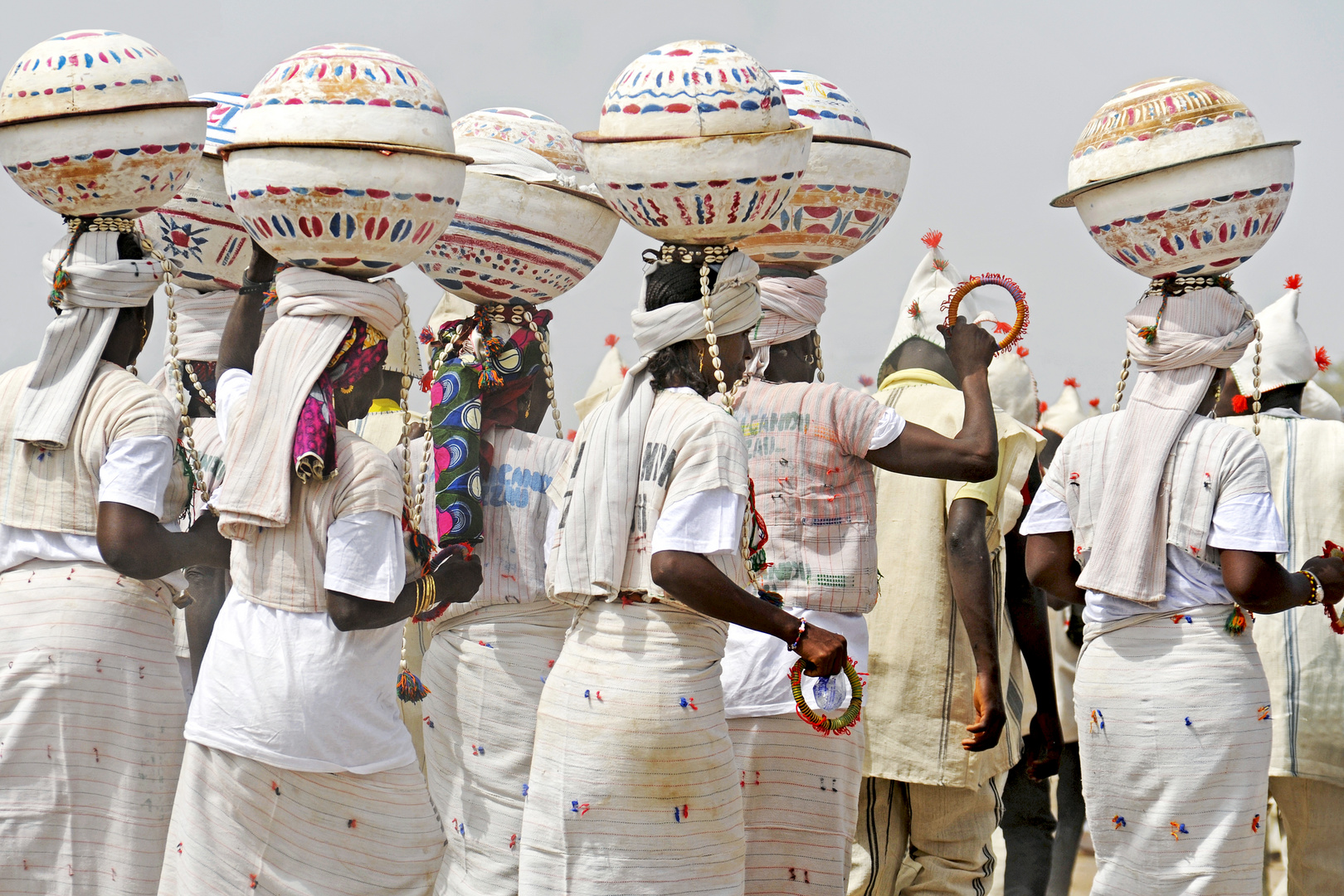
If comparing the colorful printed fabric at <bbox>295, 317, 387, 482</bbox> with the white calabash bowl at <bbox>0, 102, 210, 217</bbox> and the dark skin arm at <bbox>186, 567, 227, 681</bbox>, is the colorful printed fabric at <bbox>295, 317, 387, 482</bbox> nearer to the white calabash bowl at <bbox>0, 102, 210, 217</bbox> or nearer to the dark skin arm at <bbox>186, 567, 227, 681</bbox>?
the white calabash bowl at <bbox>0, 102, 210, 217</bbox>

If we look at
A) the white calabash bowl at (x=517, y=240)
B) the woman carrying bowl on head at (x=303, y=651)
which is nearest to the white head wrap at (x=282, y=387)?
the woman carrying bowl on head at (x=303, y=651)

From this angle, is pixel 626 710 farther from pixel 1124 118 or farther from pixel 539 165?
pixel 1124 118

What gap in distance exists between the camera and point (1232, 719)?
370 cm

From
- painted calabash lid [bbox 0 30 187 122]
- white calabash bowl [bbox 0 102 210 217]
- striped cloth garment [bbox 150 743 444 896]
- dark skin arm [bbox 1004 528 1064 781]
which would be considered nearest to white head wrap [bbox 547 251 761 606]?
striped cloth garment [bbox 150 743 444 896]

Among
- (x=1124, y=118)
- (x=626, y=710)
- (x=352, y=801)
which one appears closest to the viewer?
(x=626, y=710)

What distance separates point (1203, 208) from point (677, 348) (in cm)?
162

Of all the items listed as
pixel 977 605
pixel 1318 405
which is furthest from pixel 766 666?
pixel 1318 405

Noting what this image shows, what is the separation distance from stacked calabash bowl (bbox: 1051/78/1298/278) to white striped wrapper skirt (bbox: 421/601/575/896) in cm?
201

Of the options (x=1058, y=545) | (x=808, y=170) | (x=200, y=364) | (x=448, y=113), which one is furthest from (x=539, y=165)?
(x=1058, y=545)

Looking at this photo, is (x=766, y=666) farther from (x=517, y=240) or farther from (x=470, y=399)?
(x=517, y=240)

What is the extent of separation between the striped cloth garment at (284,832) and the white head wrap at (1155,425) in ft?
6.82

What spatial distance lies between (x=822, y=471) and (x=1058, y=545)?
34.1 inches

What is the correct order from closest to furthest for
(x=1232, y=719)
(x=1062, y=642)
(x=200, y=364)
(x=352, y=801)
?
(x=352, y=801), (x=1232, y=719), (x=200, y=364), (x=1062, y=642)

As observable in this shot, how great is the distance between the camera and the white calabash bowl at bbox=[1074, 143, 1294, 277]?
3.78m
